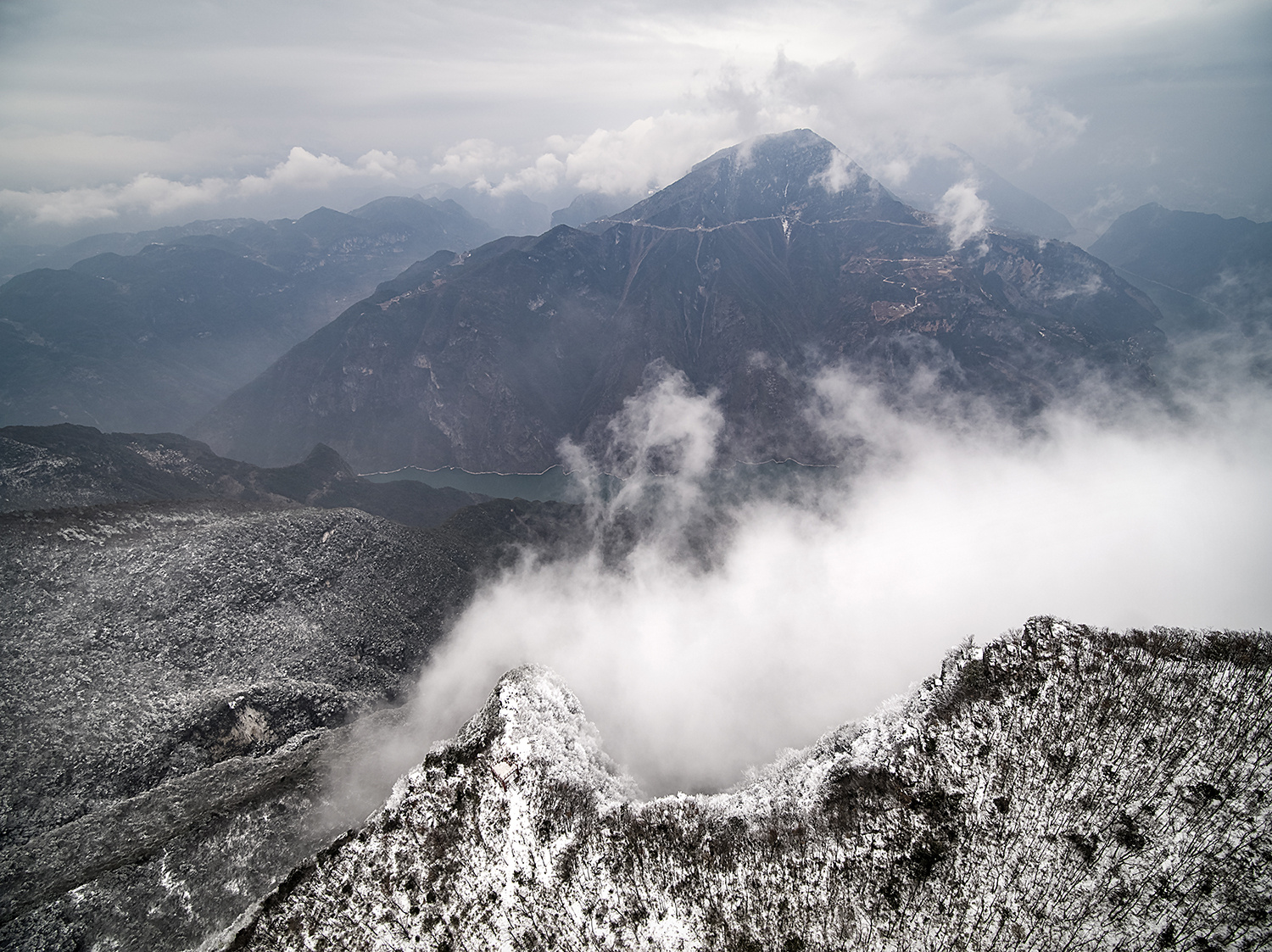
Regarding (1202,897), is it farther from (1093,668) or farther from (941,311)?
(941,311)

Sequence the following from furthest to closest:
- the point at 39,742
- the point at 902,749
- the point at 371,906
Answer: the point at 39,742, the point at 902,749, the point at 371,906

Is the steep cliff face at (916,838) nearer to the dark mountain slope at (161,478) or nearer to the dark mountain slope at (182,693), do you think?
the dark mountain slope at (182,693)

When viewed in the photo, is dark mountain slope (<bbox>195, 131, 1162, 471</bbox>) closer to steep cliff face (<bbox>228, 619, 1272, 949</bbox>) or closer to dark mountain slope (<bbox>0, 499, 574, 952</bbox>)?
dark mountain slope (<bbox>0, 499, 574, 952</bbox>)

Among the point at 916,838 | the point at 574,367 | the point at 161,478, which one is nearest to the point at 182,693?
the point at 916,838

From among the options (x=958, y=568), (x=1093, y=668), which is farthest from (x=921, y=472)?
(x=1093, y=668)

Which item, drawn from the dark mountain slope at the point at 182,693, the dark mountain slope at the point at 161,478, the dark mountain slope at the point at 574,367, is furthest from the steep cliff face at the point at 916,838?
the dark mountain slope at the point at 574,367
